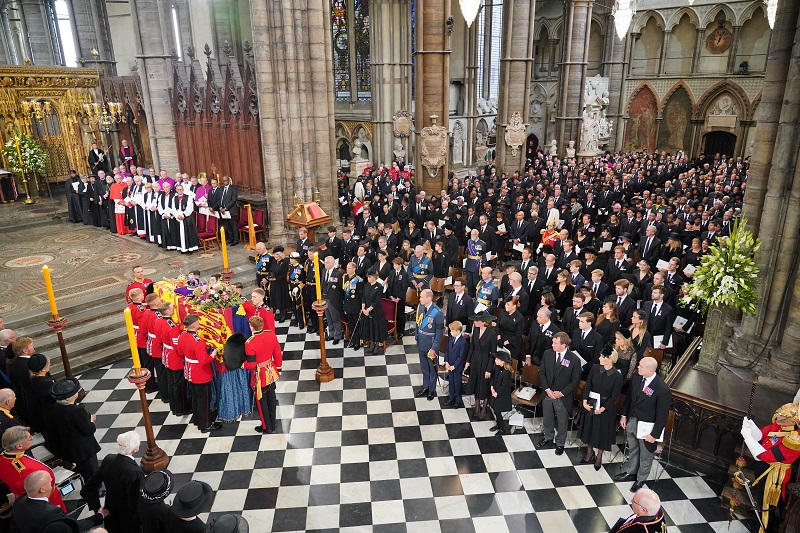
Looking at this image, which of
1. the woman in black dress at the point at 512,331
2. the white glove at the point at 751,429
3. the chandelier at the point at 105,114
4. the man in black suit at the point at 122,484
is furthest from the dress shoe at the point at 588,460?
the chandelier at the point at 105,114

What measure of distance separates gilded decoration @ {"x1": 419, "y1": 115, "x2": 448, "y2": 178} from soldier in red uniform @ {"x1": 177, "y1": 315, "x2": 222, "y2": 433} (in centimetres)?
1227

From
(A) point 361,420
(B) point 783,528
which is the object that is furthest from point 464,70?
(B) point 783,528

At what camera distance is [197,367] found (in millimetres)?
7035

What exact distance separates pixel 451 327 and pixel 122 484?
14.4 feet

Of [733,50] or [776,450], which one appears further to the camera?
[733,50]

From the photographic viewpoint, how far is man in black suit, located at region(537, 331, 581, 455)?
21.8ft

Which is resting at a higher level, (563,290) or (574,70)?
(574,70)

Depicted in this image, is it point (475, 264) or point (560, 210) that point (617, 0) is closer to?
point (560, 210)

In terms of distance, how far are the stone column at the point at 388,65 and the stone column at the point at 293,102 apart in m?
12.9

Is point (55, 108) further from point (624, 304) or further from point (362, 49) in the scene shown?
point (624, 304)

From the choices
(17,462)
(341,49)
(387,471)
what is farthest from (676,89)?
(17,462)

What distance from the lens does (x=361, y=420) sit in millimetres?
7750

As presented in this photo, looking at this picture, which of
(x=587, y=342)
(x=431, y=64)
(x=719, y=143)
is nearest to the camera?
(x=587, y=342)

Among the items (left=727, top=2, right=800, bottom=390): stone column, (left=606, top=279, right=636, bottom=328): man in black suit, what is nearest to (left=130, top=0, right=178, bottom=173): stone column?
(left=606, top=279, right=636, bottom=328): man in black suit
